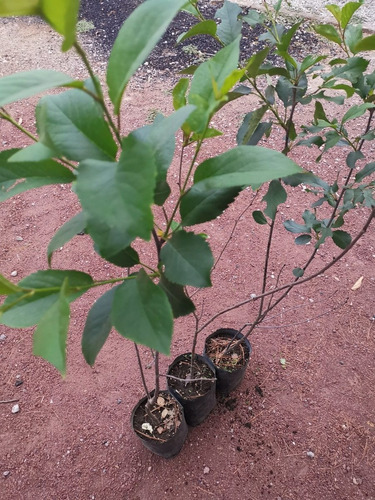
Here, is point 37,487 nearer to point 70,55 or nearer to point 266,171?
point 266,171

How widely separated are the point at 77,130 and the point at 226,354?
143 centimetres

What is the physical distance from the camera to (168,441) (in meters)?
1.57

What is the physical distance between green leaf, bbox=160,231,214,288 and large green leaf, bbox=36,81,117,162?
194 mm

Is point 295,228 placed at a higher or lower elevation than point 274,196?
lower

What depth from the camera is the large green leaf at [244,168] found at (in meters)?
0.64

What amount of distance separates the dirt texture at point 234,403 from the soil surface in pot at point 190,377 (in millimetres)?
233

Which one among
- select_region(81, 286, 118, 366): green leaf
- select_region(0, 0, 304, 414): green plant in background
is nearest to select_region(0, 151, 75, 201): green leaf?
select_region(0, 0, 304, 414): green plant in background

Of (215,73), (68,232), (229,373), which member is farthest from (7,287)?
(229,373)

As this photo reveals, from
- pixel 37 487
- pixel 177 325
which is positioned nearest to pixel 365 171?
pixel 177 325

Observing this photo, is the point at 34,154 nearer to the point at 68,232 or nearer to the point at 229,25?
the point at 68,232

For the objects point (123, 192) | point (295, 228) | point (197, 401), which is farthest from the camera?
point (197, 401)

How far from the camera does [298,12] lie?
4.60 m

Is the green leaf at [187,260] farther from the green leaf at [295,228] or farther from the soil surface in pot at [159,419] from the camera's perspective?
the soil surface in pot at [159,419]

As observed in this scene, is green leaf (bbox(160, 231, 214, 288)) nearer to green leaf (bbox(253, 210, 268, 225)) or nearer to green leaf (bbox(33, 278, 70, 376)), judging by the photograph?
green leaf (bbox(33, 278, 70, 376))
